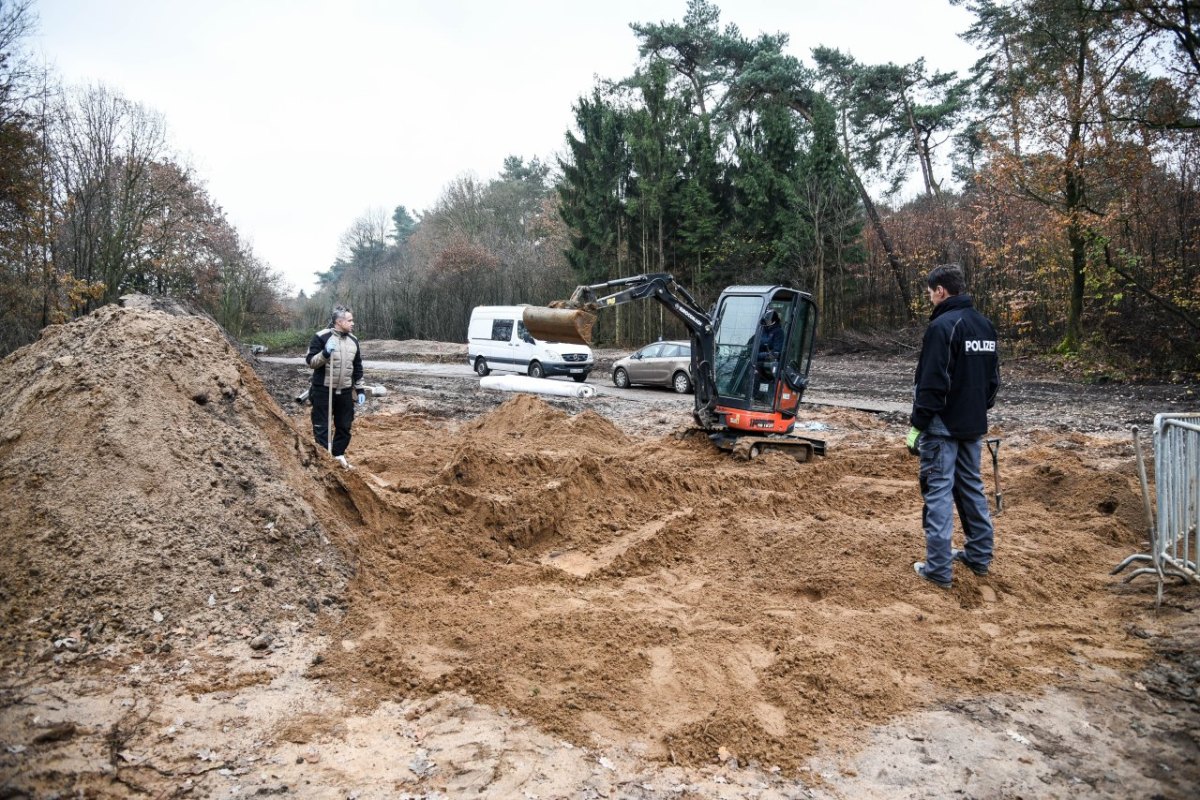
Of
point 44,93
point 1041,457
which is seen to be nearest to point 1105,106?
point 1041,457

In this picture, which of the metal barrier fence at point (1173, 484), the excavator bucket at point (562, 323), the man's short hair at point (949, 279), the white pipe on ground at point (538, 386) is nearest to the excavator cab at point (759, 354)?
the excavator bucket at point (562, 323)

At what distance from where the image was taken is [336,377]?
8.05 meters

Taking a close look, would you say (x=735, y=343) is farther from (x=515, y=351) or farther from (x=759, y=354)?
(x=515, y=351)

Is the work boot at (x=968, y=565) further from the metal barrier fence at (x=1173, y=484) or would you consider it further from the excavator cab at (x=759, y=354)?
the excavator cab at (x=759, y=354)

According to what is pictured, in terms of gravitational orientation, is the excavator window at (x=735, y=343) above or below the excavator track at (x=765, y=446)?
above

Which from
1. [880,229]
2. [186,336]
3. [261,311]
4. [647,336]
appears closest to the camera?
[186,336]

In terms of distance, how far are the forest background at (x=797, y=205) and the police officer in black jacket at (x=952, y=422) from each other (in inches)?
570

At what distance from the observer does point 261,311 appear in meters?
42.1

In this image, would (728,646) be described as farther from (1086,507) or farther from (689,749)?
(1086,507)

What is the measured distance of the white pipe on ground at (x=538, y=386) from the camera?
60.4 feet

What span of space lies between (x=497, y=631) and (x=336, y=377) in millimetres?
4433

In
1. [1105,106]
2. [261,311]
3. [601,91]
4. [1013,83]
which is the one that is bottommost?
[261,311]

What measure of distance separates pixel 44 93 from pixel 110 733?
22.4 meters

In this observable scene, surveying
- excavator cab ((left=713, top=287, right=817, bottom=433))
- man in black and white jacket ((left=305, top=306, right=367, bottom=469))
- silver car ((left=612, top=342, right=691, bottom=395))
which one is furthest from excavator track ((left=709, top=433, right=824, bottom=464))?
silver car ((left=612, top=342, right=691, bottom=395))
